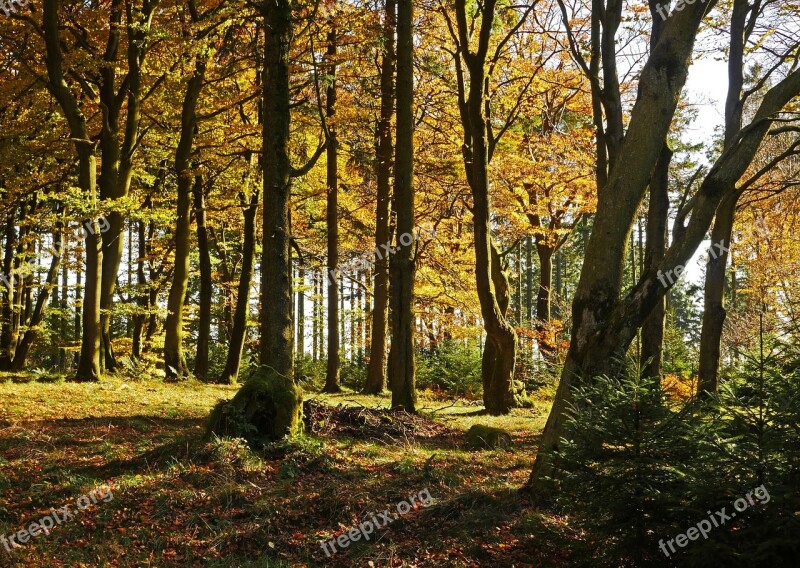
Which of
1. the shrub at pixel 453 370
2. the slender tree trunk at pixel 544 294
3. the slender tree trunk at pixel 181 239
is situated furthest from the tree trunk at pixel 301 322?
the slender tree trunk at pixel 181 239

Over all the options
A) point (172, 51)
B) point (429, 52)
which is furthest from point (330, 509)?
point (429, 52)

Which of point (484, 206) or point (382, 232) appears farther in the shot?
point (382, 232)

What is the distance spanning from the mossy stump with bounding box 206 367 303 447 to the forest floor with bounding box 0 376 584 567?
11.1 inches

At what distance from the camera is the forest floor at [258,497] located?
503 cm

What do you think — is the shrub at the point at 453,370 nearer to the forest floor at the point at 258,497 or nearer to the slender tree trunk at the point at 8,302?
the forest floor at the point at 258,497

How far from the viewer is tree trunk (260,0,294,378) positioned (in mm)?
8414

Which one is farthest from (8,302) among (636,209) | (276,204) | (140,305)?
(636,209)

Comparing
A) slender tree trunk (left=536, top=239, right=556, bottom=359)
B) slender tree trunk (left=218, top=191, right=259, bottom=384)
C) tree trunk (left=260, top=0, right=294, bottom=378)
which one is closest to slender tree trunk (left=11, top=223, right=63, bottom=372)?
slender tree trunk (left=218, top=191, right=259, bottom=384)

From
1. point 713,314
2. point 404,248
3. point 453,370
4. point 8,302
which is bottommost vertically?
point 453,370

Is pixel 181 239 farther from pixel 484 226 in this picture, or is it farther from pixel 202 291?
pixel 484 226

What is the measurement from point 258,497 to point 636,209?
15.6ft

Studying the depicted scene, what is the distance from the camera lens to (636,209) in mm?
5953

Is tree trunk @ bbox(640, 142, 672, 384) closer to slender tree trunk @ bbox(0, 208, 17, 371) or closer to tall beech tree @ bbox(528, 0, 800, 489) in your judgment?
tall beech tree @ bbox(528, 0, 800, 489)

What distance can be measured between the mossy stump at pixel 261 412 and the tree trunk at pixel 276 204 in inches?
13.7
